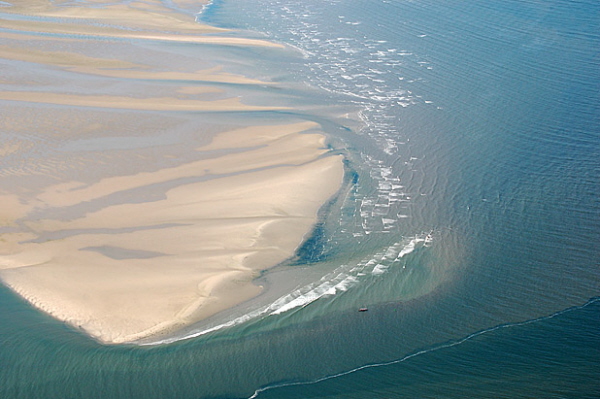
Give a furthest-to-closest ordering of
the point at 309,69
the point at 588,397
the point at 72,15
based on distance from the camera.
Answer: the point at 72,15
the point at 309,69
the point at 588,397

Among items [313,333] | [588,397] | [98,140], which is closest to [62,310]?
[313,333]

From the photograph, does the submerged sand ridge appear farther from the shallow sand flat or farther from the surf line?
the surf line

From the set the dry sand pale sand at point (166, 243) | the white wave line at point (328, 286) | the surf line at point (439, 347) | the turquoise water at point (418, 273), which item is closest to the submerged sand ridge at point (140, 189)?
the dry sand pale sand at point (166, 243)

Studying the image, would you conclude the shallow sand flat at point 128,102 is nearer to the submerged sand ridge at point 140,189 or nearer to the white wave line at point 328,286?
the submerged sand ridge at point 140,189

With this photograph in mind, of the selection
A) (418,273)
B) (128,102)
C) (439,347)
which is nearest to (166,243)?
(418,273)

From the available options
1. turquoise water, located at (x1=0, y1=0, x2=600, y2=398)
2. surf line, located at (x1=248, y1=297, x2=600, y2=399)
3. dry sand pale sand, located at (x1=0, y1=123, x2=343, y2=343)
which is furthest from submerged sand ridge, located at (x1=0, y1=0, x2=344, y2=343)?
surf line, located at (x1=248, y1=297, x2=600, y2=399)

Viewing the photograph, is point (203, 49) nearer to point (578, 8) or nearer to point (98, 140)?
point (98, 140)
